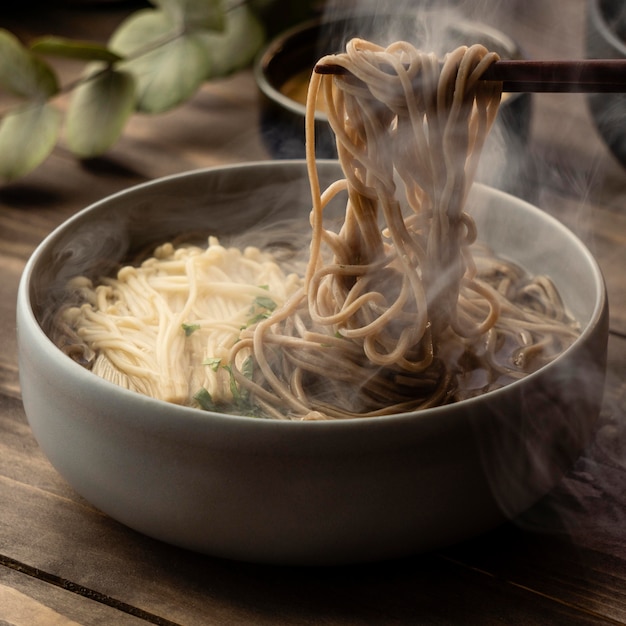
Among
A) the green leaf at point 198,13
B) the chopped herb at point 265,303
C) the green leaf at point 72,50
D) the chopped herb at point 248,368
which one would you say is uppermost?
the green leaf at point 198,13

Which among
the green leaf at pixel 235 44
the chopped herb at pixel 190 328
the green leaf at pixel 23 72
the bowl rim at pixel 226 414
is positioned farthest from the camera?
the green leaf at pixel 235 44

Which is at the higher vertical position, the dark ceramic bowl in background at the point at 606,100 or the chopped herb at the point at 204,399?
the dark ceramic bowl in background at the point at 606,100

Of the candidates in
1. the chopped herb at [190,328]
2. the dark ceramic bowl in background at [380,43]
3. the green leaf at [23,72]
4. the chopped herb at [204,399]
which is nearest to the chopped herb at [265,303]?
the chopped herb at [190,328]

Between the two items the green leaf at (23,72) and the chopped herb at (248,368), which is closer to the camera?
the chopped herb at (248,368)

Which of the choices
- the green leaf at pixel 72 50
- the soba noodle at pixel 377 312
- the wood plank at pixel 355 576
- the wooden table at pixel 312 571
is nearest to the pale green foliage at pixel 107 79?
the green leaf at pixel 72 50

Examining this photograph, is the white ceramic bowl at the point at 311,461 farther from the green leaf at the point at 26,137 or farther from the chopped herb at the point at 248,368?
the green leaf at the point at 26,137

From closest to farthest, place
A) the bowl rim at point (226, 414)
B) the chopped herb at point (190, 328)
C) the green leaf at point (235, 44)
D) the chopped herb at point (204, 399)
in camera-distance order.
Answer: the bowl rim at point (226, 414)
the chopped herb at point (204, 399)
the chopped herb at point (190, 328)
the green leaf at point (235, 44)

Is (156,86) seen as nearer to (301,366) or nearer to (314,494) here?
(301,366)
